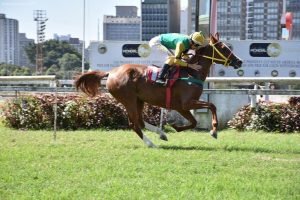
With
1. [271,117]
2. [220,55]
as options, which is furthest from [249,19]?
[220,55]

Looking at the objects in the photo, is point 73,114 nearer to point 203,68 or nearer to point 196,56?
point 196,56

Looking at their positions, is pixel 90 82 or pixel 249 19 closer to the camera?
pixel 90 82

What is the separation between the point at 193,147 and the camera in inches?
373

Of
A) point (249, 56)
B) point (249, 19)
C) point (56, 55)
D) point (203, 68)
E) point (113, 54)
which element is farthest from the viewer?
point (249, 19)

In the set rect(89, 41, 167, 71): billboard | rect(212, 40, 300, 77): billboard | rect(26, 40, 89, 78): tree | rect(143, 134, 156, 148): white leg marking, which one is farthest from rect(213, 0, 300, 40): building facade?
rect(143, 134, 156, 148): white leg marking

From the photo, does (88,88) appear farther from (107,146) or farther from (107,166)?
(107,166)

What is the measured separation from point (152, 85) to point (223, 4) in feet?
480

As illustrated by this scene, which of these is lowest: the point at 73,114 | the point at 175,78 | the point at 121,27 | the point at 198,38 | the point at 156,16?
the point at 73,114

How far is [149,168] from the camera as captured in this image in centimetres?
711

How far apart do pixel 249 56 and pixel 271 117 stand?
19.3 m

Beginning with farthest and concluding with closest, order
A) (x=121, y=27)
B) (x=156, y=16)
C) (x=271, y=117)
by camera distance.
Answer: (x=121, y=27), (x=156, y=16), (x=271, y=117)

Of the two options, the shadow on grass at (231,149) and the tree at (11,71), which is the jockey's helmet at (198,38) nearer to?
the shadow on grass at (231,149)

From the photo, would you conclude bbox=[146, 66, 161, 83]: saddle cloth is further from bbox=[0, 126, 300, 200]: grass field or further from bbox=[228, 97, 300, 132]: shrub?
bbox=[228, 97, 300, 132]: shrub

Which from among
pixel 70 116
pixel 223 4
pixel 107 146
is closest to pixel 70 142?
pixel 107 146
